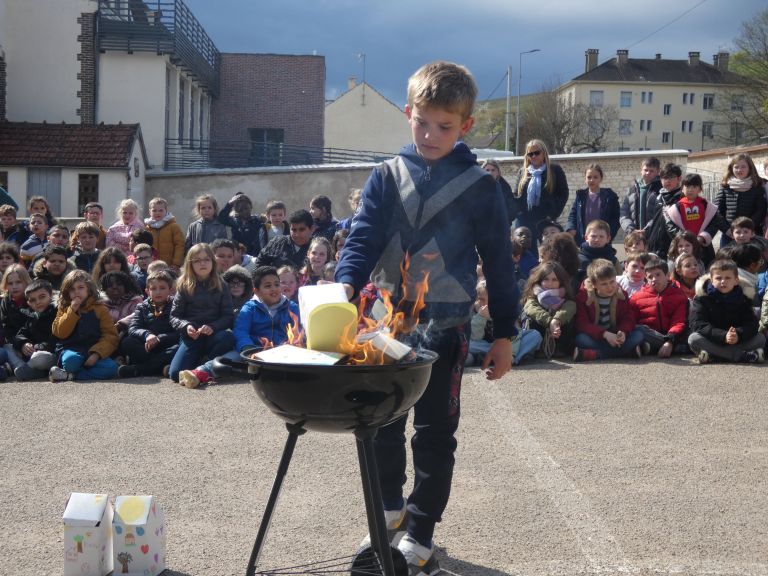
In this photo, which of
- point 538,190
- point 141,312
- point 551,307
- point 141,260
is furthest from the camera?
point 538,190

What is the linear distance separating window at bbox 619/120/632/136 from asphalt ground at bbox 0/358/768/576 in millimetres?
83444

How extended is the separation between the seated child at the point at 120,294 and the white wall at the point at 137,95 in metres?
22.1

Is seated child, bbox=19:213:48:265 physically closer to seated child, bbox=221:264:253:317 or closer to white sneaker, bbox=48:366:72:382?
seated child, bbox=221:264:253:317

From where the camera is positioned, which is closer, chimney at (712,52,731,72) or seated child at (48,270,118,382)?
seated child at (48,270,118,382)

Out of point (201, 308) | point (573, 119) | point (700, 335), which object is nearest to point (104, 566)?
point (201, 308)

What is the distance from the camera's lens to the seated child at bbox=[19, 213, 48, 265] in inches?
425

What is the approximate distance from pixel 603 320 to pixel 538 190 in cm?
236

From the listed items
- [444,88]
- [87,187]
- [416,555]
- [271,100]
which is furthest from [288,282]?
[271,100]

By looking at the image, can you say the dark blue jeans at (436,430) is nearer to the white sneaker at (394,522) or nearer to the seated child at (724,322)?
the white sneaker at (394,522)

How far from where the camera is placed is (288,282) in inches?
340

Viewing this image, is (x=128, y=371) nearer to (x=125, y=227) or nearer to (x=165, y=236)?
(x=165, y=236)

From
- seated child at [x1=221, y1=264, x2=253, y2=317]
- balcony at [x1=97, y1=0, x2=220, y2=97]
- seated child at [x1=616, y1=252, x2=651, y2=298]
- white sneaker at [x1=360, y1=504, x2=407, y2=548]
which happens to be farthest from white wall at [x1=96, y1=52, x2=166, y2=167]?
white sneaker at [x1=360, y1=504, x2=407, y2=548]

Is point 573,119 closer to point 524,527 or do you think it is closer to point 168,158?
point 168,158

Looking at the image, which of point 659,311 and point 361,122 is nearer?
point 659,311
